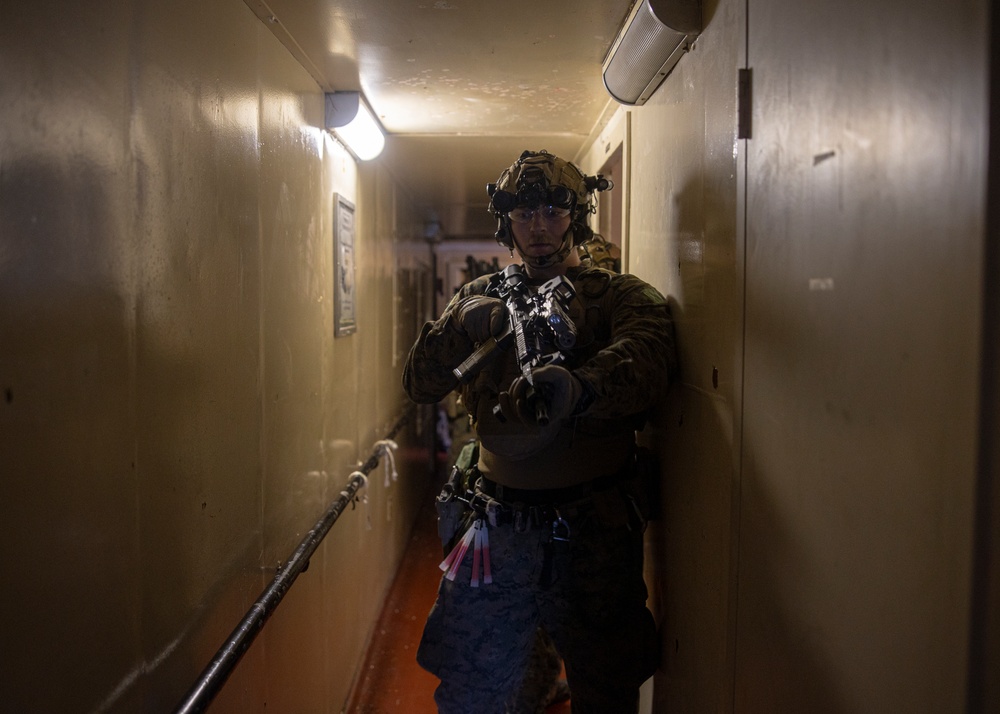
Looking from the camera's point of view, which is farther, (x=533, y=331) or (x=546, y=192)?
(x=546, y=192)

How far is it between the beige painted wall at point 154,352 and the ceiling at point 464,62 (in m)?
0.14

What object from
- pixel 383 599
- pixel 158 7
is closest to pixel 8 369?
pixel 158 7

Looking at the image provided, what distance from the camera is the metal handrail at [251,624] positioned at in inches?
42.9

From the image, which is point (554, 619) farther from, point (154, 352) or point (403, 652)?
point (403, 652)

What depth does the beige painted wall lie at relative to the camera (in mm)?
736

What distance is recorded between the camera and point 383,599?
132 inches

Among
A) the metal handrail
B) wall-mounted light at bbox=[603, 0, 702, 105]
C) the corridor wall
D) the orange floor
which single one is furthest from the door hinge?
the orange floor

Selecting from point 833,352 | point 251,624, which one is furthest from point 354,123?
point 833,352

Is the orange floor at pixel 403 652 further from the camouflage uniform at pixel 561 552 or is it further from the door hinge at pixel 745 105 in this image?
the door hinge at pixel 745 105

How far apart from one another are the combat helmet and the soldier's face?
0.7 inches

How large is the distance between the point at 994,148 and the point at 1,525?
96 cm

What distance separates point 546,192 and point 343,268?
954 millimetres

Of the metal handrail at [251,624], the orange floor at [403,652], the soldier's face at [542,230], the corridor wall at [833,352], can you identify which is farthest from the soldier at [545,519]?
the orange floor at [403,652]

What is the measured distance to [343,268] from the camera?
2336 millimetres
